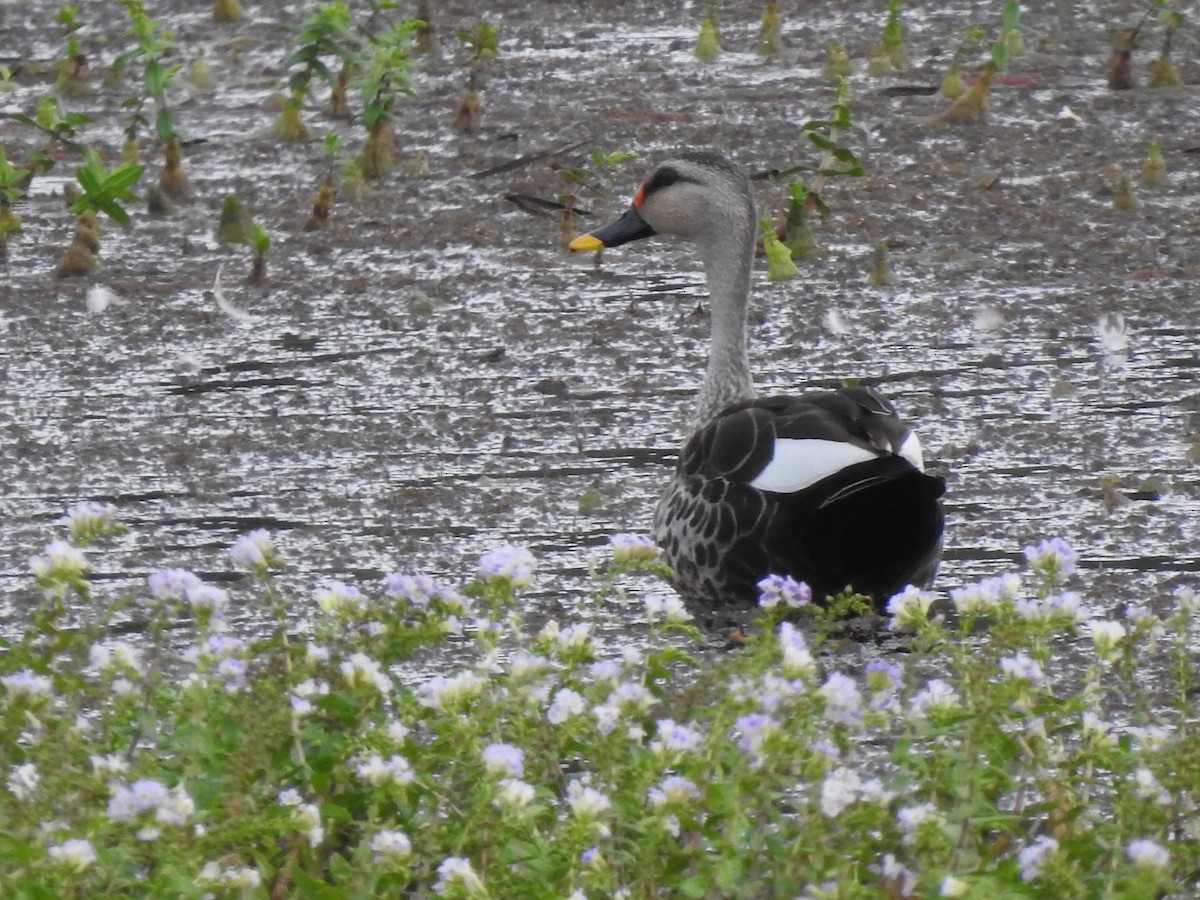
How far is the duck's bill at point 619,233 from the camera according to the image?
24.5 feet

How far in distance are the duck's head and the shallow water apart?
0.62m

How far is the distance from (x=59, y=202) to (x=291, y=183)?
985 mm

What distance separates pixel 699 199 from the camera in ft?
23.7

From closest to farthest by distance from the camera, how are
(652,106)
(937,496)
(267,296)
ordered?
(937,496), (267,296), (652,106)

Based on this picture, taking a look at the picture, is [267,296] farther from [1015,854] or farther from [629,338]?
[1015,854]

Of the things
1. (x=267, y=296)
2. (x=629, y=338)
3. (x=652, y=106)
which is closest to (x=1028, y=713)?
(x=629, y=338)

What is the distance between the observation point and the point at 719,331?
697 cm

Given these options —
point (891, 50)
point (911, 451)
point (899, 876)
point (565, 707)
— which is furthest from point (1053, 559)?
point (891, 50)

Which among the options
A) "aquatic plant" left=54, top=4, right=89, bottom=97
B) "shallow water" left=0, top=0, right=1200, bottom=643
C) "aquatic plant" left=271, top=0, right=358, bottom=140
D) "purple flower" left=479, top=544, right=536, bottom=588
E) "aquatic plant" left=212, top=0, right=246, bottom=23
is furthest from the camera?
"aquatic plant" left=212, top=0, right=246, bottom=23

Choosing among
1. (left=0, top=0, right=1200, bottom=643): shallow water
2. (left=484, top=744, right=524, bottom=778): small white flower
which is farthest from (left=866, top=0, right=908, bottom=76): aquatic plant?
(left=484, top=744, right=524, bottom=778): small white flower

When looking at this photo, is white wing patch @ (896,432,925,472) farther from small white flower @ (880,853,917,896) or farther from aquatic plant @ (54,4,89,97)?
aquatic plant @ (54,4,89,97)

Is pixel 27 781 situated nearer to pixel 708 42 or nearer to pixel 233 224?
pixel 233 224

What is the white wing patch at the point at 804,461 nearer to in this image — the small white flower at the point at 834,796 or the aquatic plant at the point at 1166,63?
the small white flower at the point at 834,796

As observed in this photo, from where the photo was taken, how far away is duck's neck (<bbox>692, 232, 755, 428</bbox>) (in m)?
6.87
